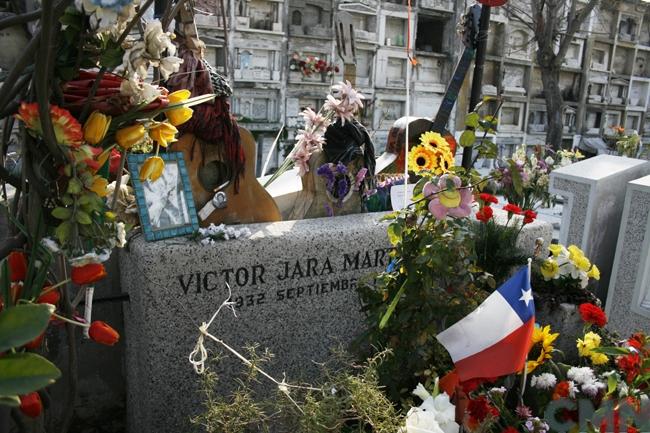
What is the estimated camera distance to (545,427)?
1.77 meters

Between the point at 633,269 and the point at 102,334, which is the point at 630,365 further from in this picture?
the point at 633,269

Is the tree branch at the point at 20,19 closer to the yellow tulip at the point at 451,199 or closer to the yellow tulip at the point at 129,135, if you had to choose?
the yellow tulip at the point at 129,135

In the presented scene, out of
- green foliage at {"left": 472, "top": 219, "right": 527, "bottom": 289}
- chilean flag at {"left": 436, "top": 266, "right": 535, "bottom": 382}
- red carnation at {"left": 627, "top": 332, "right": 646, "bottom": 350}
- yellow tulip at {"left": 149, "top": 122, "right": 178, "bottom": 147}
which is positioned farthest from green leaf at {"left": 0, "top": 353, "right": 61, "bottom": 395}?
green foliage at {"left": 472, "top": 219, "right": 527, "bottom": 289}

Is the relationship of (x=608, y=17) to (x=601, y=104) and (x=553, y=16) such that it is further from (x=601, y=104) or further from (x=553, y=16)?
(x=553, y=16)

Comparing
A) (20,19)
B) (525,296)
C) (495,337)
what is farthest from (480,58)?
(20,19)

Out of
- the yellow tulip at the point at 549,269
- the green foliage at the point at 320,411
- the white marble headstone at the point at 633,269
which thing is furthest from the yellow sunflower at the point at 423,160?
the white marble headstone at the point at 633,269

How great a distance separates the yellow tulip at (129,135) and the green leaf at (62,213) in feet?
0.61

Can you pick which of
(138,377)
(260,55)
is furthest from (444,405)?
(260,55)

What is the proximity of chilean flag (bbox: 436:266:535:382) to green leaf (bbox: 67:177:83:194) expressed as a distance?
109 centimetres

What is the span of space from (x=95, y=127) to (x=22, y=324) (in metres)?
0.45

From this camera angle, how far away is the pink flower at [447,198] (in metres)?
1.83

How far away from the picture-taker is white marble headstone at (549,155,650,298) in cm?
363

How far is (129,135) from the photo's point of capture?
1.17 metres

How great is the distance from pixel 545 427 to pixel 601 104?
57.4 ft
